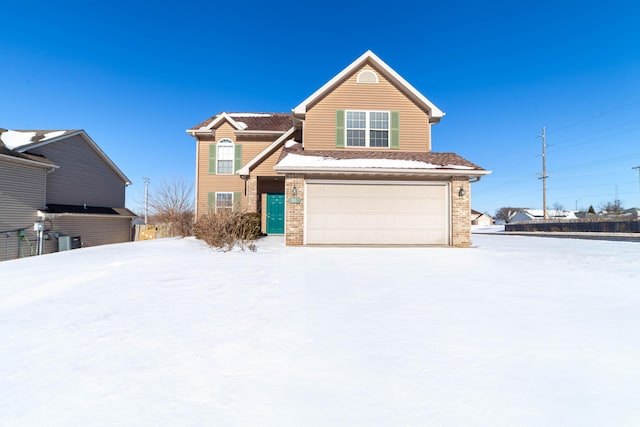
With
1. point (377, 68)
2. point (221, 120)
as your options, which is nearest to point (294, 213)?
point (377, 68)

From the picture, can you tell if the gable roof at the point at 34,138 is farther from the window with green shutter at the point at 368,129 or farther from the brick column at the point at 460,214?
the brick column at the point at 460,214

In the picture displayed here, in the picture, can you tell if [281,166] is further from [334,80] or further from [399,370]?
[399,370]

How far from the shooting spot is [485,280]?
18.5 ft

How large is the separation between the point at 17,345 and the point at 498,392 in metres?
4.45

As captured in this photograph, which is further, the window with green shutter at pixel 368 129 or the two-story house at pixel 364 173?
the window with green shutter at pixel 368 129

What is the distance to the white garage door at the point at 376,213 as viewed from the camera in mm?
10867

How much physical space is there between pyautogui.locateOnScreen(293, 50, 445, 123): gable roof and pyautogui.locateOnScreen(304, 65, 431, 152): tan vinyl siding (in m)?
0.19

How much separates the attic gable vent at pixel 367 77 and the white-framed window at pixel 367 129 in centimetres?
134

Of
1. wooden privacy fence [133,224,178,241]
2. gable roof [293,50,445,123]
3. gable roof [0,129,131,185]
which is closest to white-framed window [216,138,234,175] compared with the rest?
wooden privacy fence [133,224,178,241]

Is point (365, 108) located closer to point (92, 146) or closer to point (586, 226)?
point (92, 146)

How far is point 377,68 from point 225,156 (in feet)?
30.8

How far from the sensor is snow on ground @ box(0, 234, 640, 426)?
207 cm

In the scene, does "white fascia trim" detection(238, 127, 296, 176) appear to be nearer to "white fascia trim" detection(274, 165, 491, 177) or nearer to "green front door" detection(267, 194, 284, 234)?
"green front door" detection(267, 194, 284, 234)

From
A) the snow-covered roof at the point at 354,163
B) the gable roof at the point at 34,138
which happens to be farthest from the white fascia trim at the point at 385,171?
the gable roof at the point at 34,138
